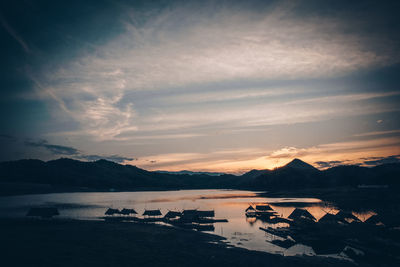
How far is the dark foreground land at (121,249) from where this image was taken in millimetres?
33156

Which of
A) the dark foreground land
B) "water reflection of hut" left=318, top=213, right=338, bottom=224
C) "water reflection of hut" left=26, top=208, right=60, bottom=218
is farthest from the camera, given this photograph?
"water reflection of hut" left=26, top=208, right=60, bottom=218

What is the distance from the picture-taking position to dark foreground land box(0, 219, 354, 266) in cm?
3316

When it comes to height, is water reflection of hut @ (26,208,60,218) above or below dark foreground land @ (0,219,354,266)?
above

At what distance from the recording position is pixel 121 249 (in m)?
39.1

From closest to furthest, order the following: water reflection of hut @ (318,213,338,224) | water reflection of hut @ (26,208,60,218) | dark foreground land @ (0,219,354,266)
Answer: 1. dark foreground land @ (0,219,354,266)
2. water reflection of hut @ (318,213,338,224)
3. water reflection of hut @ (26,208,60,218)

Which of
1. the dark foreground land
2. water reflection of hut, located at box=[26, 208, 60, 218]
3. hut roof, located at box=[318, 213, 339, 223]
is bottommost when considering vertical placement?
the dark foreground land

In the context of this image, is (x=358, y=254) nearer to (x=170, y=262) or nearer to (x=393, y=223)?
(x=393, y=223)

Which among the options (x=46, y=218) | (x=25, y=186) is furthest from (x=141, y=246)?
(x=25, y=186)

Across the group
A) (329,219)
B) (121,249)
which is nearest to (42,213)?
(121,249)

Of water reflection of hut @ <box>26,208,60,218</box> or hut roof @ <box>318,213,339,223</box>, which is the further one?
water reflection of hut @ <box>26,208,60,218</box>

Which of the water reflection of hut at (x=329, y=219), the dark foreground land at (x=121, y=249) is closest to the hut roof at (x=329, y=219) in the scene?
the water reflection of hut at (x=329, y=219)

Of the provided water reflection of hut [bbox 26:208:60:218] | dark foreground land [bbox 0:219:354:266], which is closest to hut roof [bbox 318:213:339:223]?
dark foreground land [bbox 0:219:354:266]

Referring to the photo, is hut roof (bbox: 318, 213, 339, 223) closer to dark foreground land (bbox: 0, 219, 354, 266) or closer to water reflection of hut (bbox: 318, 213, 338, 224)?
water reflection of hut (bbox: 318, 213, 338, 224)

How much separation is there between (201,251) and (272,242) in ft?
48.5
